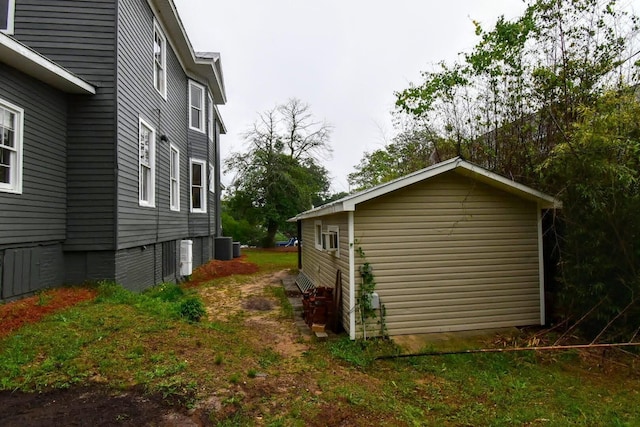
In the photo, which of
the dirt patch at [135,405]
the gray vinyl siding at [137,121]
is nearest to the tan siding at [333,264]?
the dirt patch at [135,405]

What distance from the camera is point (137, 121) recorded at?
7840 millimetres

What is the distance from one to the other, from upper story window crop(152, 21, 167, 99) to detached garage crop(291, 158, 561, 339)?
669 cm

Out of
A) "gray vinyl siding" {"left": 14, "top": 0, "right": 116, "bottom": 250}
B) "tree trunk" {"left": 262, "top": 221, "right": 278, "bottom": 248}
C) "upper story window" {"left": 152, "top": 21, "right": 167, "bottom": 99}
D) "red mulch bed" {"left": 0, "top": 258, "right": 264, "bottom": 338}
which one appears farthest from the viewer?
"tree trunk" {"left": 262, "top": 221, "right": 278, "bottom": 248}

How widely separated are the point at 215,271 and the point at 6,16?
9044mm

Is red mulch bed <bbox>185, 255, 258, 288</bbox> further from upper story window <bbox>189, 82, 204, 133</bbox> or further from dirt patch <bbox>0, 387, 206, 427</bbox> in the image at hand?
dirt patch <bbox>0, 387, 206, 427</bbox>

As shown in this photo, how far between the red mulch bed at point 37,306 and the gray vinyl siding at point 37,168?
0.89 m

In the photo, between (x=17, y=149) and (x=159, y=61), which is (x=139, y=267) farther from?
(x=159, y=61)

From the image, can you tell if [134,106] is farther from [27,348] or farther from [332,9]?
[332,9]

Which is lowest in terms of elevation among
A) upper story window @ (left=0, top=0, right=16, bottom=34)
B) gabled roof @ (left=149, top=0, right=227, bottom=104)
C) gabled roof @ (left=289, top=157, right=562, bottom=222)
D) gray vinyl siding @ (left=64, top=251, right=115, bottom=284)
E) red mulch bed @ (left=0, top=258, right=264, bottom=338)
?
red mulch bed @ (left=0, top=258, right=264, bottom=338)

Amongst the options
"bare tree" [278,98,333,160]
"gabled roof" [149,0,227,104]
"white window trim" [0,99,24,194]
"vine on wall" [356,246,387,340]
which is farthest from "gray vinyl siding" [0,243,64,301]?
"bare tree" [278,98,333,160]

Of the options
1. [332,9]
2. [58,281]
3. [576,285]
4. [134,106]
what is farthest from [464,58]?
[58,281]

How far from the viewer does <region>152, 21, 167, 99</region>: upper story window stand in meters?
9.25

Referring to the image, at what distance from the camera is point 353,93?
665 inches

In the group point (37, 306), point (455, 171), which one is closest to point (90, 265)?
point (37, 306)
